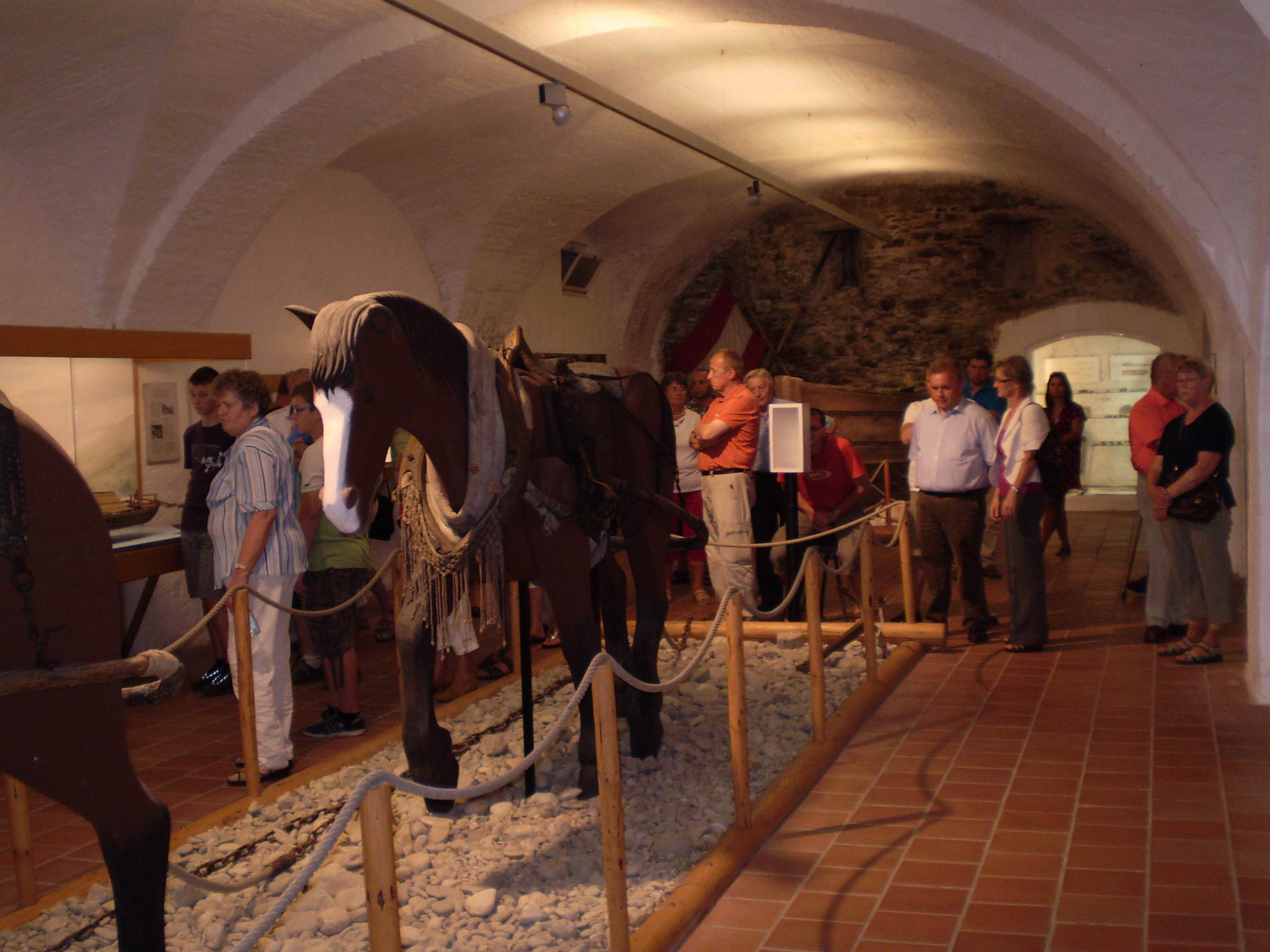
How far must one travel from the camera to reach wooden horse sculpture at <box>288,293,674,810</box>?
3326 mm

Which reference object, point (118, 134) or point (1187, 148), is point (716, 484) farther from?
point (118, 134)

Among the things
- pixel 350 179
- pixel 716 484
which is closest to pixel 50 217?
pixel 350 179

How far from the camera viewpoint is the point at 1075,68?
5398mm

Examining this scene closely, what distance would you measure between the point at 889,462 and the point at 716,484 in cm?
576

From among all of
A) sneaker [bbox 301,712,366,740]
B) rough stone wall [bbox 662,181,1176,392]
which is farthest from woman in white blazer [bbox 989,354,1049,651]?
rough stone wall [bbox 662,181,1176,392]

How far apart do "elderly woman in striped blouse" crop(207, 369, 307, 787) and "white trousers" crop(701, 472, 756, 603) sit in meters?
2.80

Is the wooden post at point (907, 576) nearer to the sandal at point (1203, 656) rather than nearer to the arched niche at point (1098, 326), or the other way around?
the sandal at point (1203, 656)

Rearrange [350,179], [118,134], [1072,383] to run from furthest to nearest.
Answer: [1072,383] → [350,179] → [118,134]

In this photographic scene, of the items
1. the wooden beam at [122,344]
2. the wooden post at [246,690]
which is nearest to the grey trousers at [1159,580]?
the wooden post at [246,690]

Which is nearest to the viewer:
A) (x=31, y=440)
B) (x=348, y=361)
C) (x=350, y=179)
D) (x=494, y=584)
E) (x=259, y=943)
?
(x=31, y=440)

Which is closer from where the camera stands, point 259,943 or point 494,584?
point 259,943

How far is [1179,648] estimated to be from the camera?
6426mm

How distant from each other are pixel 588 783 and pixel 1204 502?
145 inches

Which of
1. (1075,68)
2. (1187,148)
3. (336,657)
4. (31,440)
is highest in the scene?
(1075,68)
